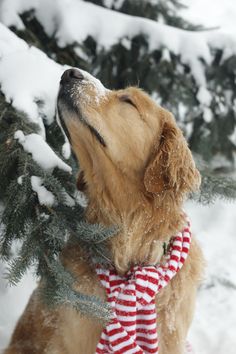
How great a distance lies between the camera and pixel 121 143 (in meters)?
3.36

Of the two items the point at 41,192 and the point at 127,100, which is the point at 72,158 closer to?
the point at 127,100

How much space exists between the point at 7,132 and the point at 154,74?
257 cm

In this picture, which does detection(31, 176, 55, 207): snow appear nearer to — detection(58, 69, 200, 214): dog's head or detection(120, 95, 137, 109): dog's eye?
detection(58, 69, 200, 214): dog's head

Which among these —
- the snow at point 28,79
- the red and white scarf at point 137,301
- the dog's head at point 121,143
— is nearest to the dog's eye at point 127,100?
the dog's head at point 121,143

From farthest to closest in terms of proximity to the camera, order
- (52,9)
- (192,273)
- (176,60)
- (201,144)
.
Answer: (201,144) < (176,60) < (52,9) < (192,273)

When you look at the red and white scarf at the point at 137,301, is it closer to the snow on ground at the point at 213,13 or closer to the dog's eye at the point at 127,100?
the dog's eye at the point at 127,100

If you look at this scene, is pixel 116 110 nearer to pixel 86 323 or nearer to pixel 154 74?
pixel 86 323

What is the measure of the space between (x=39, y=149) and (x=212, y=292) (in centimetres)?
281

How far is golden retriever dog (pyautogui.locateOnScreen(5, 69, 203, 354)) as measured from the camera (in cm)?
330

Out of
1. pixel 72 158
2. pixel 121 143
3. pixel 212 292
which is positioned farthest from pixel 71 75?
pixel 212 292

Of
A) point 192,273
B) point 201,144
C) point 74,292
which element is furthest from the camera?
point 201,144

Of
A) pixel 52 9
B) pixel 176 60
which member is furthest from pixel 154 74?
pixel 52 9

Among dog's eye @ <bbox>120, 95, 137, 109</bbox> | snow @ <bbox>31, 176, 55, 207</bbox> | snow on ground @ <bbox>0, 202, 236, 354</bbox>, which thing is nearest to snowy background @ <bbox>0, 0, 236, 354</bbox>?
snow on ground @ <bbox>0, 202, 236, 354</bbox>

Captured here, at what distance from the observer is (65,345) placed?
3594 millimetres
